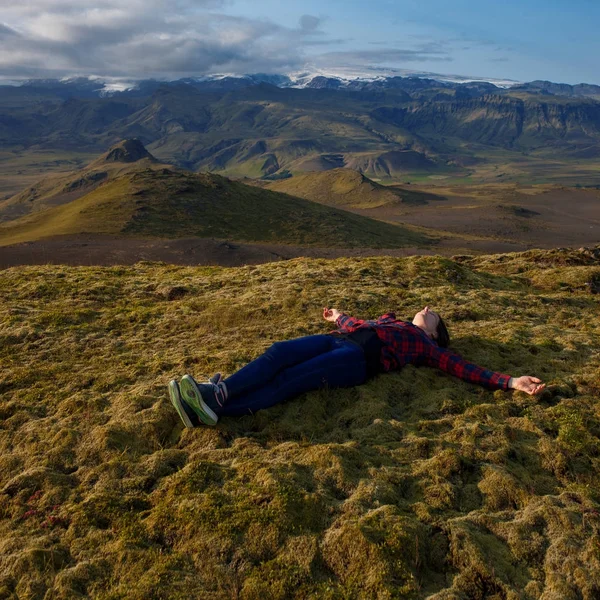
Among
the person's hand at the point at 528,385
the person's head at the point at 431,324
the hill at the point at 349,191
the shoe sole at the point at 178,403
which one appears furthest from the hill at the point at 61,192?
the person's hand at the point at 528,385

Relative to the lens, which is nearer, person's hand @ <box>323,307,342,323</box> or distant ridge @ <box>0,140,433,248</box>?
person's hand @ <box>323,307,342,323</box>

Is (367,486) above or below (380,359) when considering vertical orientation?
below

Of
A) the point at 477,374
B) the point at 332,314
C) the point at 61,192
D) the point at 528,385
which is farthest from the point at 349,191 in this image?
the point at 528,385

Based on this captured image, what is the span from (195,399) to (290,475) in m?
2.08

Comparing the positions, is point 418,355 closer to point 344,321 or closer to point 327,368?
point 344,321

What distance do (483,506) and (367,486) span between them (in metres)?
1.65

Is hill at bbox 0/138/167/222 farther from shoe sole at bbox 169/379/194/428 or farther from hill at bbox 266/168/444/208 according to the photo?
shoe sole at bbox 169/379/194/428

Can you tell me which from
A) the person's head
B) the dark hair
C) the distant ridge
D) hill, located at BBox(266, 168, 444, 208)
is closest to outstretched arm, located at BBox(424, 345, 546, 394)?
the person's head

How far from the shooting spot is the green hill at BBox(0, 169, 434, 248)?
72.0 metres

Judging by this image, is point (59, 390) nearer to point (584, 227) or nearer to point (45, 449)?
point (45, 449)

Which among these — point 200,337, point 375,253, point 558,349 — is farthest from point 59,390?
point 375,253

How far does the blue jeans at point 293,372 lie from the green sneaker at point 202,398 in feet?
0.93

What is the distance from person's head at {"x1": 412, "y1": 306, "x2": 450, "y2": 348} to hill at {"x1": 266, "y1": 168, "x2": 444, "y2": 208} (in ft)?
466

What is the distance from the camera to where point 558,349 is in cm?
1225
